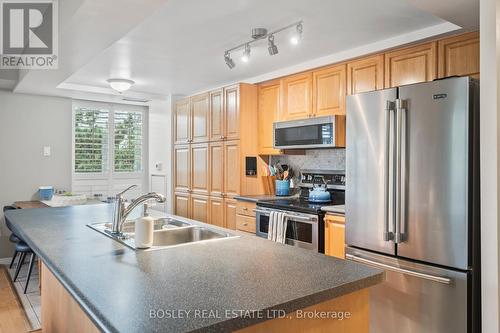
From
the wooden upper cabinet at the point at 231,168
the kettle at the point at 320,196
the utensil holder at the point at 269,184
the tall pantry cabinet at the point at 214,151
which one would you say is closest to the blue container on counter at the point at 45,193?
the tall pantry cabinet at the point at 214,151

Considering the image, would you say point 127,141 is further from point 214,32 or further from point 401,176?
point 401,176

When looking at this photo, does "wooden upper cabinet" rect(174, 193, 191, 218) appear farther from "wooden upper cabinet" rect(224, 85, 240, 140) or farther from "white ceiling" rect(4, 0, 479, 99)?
"white ceiling" rect(4, 0, 479, 99)

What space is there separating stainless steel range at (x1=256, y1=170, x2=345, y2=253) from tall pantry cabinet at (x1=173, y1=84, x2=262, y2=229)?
1.94 ft

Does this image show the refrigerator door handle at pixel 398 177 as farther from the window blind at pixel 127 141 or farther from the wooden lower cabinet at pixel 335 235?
the window blind at pixel 127 141

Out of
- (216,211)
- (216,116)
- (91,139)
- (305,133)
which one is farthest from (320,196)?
(91,139)

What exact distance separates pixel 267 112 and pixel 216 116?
2.24ft

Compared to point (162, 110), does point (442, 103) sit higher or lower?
lower

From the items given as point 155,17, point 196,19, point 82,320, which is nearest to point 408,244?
point 82,320

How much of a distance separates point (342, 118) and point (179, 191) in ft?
8.93

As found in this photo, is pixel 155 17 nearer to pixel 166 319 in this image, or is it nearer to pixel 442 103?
pixel 442 103

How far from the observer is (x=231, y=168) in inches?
167

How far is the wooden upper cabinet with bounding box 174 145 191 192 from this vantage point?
16.3ft

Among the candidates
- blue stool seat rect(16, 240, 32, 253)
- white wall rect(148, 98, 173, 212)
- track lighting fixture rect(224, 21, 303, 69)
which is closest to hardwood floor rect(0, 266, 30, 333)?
blue stool seat rect(16, 240, 32, 253)

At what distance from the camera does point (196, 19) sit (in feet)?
8.52
